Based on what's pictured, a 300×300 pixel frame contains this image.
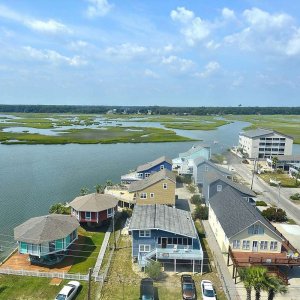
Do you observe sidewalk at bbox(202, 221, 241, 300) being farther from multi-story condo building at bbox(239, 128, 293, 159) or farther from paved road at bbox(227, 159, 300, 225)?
multi-story condo building at bbox(239, 128, 293, 159)

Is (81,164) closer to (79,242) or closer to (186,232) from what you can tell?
(79,242)

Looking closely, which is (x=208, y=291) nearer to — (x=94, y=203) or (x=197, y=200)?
(x=94, y=203)

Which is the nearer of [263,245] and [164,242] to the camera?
[263,245]

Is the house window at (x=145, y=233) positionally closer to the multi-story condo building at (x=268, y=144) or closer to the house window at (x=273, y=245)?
the house window at (x=273, y=245)

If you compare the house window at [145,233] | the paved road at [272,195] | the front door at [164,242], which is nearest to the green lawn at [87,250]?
the house window at [145,233]

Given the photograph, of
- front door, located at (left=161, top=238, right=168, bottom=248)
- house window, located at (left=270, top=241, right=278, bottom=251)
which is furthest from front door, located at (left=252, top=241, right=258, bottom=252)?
front door, located at (left=161, top=238, right=168, bottom=248)

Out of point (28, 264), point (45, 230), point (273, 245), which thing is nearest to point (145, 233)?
point (45, 230)
